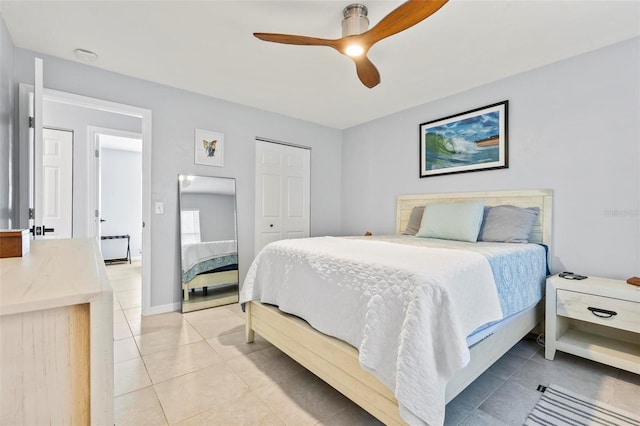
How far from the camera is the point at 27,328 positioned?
58 centimetres

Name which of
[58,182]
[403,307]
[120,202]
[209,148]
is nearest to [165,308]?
[209,148]

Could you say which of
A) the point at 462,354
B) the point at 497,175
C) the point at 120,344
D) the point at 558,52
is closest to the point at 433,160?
the point at 497,175

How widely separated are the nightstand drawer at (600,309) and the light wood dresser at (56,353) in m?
2.66

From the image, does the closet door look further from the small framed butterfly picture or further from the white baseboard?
the white baseboard

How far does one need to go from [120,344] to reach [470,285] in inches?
102

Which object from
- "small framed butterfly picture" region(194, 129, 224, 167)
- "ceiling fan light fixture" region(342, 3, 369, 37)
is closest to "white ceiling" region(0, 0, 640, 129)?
"ceiling fan light fixture" region(342, 3, 369, 37)

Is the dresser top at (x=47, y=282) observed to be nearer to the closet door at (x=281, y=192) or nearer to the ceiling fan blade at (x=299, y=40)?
the ceiling fan blade at (x=299, y=40)

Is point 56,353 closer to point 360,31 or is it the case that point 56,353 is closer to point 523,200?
point 360,31

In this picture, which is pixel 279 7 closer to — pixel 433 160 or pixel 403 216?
pixel 433 160

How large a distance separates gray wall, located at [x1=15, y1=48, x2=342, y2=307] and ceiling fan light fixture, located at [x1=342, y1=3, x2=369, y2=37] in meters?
2.06

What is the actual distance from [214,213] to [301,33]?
213cm

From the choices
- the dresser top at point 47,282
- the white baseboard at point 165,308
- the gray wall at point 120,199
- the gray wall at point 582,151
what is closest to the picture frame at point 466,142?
the gray wall at point 582,151

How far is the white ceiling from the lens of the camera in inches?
76.1

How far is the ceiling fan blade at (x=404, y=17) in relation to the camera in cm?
147
